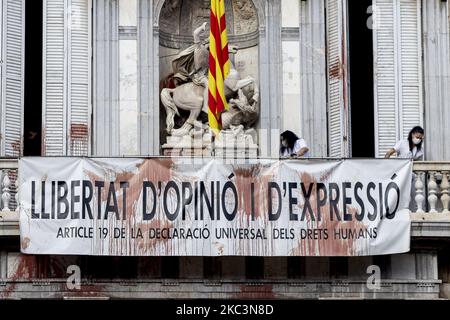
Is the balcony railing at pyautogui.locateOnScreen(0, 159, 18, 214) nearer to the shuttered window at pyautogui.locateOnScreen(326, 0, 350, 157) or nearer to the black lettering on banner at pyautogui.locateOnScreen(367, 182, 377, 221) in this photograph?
the shuttered window at pyautogui.locateOnScreen(326, 0, 350, 157)

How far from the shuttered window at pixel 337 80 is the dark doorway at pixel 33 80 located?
219 inches

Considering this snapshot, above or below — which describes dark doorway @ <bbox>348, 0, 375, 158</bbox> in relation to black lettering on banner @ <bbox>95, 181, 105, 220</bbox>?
above

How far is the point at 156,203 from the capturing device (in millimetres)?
35562

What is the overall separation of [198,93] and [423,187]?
4.90 meters

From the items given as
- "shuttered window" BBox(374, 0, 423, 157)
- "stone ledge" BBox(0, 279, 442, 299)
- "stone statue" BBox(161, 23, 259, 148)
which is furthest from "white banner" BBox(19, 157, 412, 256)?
"stone statue" BBox(161, 23, 259, 148)

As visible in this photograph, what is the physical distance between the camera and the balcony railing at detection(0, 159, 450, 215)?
3584 centimetres

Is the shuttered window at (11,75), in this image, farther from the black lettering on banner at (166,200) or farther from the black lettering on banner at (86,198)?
the black lettering on banner at (166,200)

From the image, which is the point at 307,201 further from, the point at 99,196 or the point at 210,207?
the point at 99,196

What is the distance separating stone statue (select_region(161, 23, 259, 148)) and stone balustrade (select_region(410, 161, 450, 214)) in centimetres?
352

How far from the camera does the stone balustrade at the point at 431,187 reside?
3591cm

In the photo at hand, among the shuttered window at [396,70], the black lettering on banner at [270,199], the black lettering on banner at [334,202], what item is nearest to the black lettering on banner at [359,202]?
the black lettering on banner at [334,202]

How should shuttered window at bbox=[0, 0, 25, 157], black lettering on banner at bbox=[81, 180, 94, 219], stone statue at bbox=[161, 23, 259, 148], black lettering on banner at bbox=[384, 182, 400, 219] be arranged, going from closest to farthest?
black lettering on banner at bbox=[81, 180, 94, 219]
black lettering on banner at bbox=[384, 182, 400, 219]
shuttered window at bbox=[0, 0, 25, 157]
stone statue at bbox=[161, 23, 259, 148]
